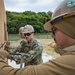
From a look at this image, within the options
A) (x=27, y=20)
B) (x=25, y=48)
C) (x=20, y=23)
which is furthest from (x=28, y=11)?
(x=25, y=48)

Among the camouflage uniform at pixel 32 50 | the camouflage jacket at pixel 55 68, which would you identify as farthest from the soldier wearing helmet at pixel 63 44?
the camouflage uniform at pixel 32 50

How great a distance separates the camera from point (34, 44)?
427cm

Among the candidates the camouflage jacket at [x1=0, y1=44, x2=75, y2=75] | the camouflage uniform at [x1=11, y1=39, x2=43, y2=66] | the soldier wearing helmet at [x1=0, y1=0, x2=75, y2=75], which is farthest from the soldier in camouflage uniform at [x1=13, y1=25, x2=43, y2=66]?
the camouflage jacket at [x1=0, y1=44, x2=75, y2=75]

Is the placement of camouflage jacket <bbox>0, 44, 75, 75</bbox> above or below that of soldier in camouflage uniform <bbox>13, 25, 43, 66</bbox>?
above

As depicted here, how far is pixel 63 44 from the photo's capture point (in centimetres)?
128

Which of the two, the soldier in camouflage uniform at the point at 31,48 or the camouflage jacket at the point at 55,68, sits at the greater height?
the camouflage jacket at the point at 55,68

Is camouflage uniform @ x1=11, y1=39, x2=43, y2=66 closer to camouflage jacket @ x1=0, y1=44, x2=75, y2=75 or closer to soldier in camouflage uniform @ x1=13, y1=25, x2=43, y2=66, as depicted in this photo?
soldier in camouflage uniform @ x1=13, y1=25, x2=43, y2=66

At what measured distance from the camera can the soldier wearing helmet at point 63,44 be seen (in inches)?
44.8

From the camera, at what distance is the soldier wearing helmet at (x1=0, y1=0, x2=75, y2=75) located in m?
1.14

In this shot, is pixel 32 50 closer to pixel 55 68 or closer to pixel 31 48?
pixel 31 48

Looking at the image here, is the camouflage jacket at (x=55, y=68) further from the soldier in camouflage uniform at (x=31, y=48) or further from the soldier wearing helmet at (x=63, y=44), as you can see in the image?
the soldier in camouflage uniform at (x=31, y=48)

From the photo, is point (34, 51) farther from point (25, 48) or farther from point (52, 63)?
point (52, 63)

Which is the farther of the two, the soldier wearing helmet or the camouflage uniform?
the camouflage uniform

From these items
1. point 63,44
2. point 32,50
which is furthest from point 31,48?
point 63,44
